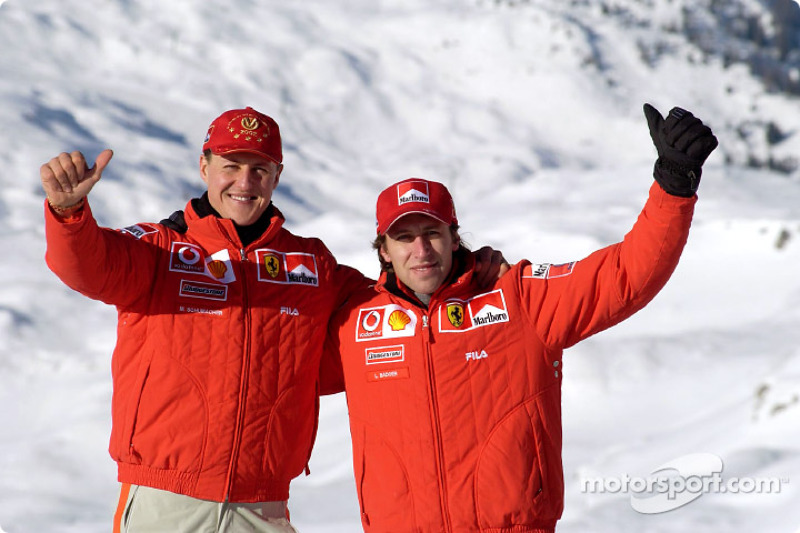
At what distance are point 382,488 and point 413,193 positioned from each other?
1.03 meters

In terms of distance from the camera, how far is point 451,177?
82.0 ft

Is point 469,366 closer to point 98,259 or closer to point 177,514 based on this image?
point 177,514

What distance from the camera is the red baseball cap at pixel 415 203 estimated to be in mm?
3418

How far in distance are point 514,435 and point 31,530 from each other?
518 centimetres

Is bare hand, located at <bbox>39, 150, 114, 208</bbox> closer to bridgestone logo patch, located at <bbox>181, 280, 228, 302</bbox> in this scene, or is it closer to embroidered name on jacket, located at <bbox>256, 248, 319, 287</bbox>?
bridgestone logo patch, located at <bbox>181, 280, 228, 302</bbox>

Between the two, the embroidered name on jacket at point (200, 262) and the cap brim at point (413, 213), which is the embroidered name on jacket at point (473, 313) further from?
the embroidered name on jacket at point (200, 262)

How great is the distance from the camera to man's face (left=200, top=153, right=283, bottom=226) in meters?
3.54

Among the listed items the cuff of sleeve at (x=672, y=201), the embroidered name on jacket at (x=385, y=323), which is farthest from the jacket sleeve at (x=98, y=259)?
the cuff of sleeve at (x=672, y=201)

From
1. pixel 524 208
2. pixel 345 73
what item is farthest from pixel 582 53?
pixel 524 208

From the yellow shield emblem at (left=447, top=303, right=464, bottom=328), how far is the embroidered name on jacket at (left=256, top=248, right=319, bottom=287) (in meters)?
0.56

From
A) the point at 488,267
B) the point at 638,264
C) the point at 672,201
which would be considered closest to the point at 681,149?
the point at 672,201

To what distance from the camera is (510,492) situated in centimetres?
321

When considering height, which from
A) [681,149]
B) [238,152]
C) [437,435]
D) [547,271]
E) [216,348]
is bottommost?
[437,435]

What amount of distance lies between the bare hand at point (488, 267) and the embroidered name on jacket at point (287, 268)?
62 cm
